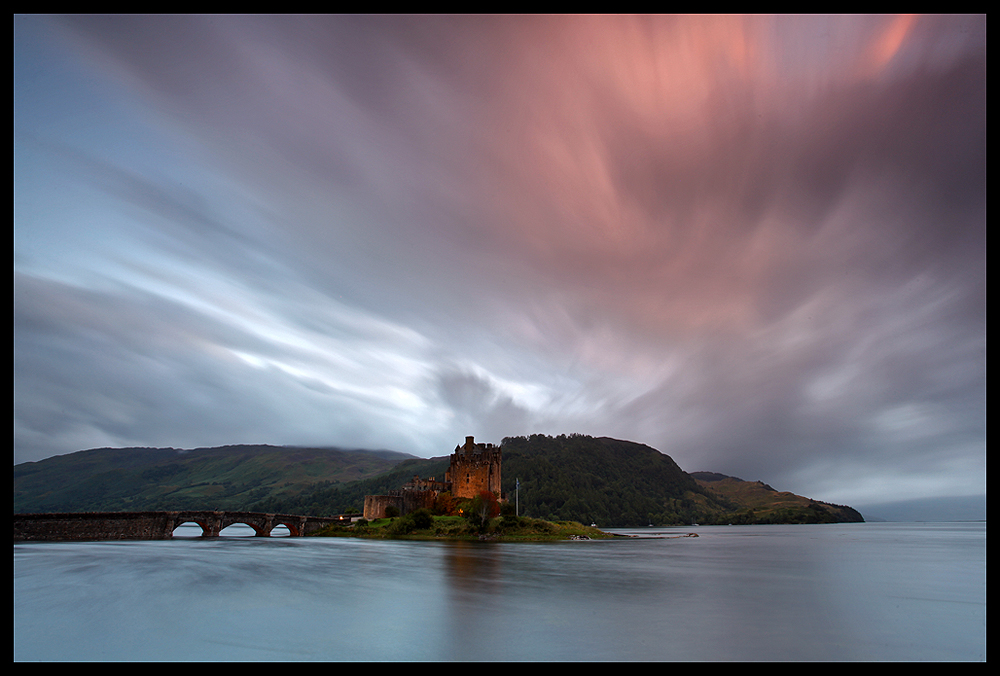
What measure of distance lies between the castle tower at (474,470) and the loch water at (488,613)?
3533 centimetres

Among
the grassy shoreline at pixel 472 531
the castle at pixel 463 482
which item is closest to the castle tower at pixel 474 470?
the castle at pixel 463 482

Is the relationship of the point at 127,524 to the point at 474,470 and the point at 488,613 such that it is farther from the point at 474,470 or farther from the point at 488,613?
the point at 488,613

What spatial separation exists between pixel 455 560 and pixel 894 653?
29052 mm

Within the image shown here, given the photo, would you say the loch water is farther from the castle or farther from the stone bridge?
the castle

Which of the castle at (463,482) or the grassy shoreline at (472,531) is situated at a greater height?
the castle at (463,482)

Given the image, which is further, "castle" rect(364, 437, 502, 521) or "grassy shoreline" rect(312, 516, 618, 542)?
"castle" rect(364, 437, 502, 521)

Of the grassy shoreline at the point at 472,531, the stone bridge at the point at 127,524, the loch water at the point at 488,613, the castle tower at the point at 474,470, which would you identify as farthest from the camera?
the castle tower at the point at 474,470

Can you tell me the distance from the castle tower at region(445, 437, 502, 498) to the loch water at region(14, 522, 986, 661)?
3533 centimetres

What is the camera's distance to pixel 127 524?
66.6 metres

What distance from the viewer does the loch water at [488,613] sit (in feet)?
49.2

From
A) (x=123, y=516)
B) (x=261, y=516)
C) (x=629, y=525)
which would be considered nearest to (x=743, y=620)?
(x=123, y=516)

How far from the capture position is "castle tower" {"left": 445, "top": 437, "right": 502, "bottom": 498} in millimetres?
73188

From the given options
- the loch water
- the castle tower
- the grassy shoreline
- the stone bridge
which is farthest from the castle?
the loch water

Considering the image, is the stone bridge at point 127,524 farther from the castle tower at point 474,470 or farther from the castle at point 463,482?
the castle tower at point 474,470
